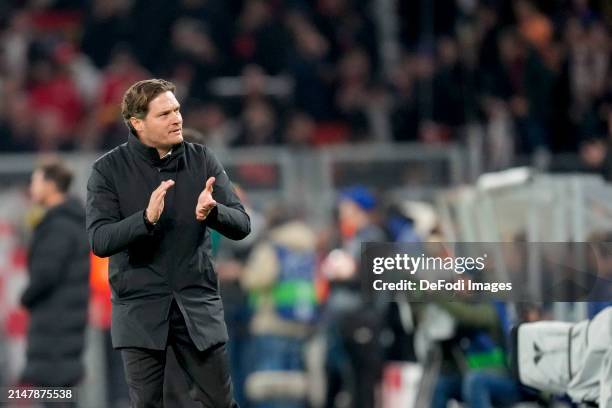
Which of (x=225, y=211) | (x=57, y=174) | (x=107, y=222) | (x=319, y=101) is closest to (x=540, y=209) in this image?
(x=57, y=174)

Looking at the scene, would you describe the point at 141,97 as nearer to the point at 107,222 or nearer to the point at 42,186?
the point at 107,222

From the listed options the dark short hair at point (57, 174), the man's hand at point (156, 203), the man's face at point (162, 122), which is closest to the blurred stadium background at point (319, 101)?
the dark short hair at point (57, 174)

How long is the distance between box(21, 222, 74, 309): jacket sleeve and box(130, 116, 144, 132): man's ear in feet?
11.8

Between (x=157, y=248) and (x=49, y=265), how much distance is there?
365 cm

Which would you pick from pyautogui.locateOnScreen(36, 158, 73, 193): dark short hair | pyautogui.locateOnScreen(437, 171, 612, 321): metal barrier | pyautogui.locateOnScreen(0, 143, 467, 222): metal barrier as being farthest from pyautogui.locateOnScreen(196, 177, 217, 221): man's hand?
pyautogui.locateOnScreen(0, 143, 467, 222): metal barrier

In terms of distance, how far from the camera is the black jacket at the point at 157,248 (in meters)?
7.30

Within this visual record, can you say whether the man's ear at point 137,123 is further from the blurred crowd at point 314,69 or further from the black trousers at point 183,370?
the blurred crowd at point 314,69

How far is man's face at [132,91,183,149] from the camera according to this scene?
7.32 metres

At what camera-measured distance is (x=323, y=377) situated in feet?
43.7

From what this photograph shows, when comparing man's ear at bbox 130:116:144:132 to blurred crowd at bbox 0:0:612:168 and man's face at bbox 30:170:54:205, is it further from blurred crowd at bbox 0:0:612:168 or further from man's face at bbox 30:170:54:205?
blurred crowd at bbox 0:0:612:168

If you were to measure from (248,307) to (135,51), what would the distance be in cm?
492

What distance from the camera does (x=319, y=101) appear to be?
17.1 m

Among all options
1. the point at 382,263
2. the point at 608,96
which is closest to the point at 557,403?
the point at 382,263

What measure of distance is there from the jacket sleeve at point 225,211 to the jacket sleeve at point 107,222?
1.01 ft
